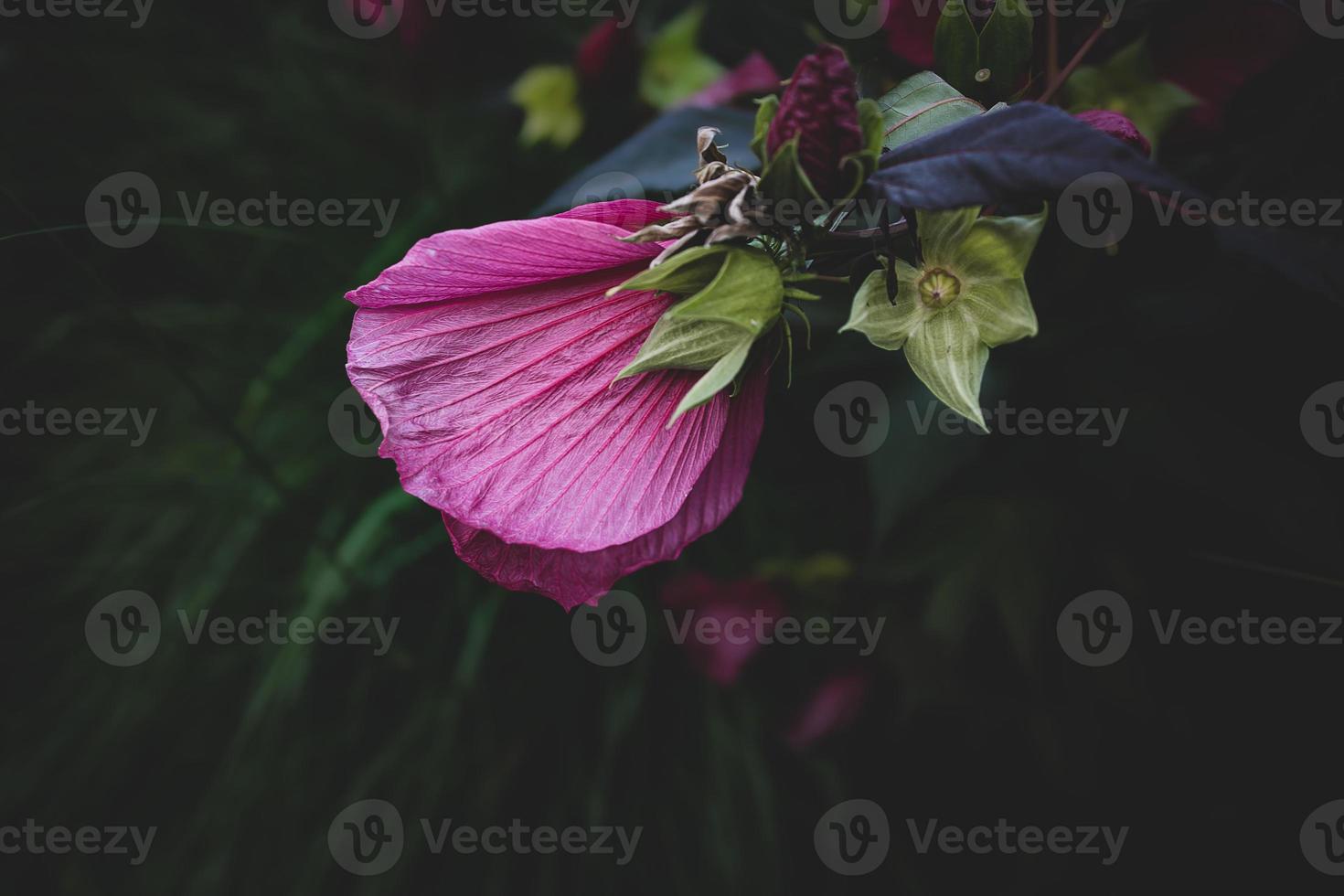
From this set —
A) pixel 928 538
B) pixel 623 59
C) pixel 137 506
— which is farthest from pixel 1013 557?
pixel 137 506

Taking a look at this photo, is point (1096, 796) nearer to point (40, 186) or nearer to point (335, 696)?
point (335, 696)

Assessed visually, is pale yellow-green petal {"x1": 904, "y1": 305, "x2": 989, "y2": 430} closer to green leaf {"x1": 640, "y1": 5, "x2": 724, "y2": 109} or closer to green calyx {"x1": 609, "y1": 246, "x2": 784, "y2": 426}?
green calyx {"x1": 609, "y1": 246, "x2": 784, "y2": 426}

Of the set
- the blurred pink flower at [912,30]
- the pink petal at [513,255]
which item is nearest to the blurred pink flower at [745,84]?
the blurred pink flower at [912,30]

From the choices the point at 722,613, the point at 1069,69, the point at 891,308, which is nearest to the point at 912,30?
the point at 1069,69

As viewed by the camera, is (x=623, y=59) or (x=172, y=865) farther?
(x=172, y=865)

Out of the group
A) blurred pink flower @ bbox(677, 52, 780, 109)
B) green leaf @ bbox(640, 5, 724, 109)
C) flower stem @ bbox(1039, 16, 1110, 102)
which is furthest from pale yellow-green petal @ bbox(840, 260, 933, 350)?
green leaf @ bbox(640, 5, 724, 109)

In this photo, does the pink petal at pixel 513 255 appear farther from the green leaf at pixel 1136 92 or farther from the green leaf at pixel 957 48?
the green leaf at pixel 1136 92
